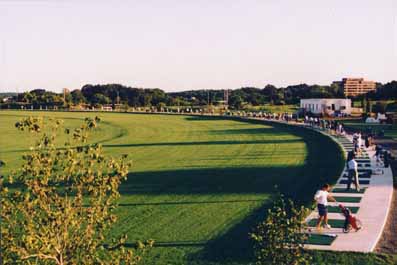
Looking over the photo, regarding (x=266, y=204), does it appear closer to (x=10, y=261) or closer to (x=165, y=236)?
(x=165, y=236)

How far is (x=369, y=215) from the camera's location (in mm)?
15539

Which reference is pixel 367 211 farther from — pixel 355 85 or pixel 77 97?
pixel 355 85

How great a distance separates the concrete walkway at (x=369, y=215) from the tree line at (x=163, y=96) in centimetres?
7667

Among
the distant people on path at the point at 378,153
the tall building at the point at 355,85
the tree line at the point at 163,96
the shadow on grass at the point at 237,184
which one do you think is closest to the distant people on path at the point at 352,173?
the shadow on grass at the point at 237,184

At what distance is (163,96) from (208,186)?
10337cm

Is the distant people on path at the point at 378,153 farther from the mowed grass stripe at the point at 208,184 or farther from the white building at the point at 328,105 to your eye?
the white building at the point at 328,105

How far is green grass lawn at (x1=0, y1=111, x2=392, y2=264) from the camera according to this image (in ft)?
43.3

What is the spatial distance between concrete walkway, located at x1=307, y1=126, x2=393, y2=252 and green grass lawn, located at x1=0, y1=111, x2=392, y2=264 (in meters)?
1.07

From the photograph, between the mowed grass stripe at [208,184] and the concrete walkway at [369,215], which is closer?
the concrete walkway at [369,215]

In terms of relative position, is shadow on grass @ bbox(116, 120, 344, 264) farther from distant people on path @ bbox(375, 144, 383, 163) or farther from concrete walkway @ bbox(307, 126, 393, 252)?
distant people on path @ bbox(375, 144, 383, 163)

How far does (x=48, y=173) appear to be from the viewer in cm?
666

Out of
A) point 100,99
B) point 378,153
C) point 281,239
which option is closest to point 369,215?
point 281,239

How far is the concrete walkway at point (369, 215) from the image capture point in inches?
505

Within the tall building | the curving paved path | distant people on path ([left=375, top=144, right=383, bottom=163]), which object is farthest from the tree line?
the curving paved path
